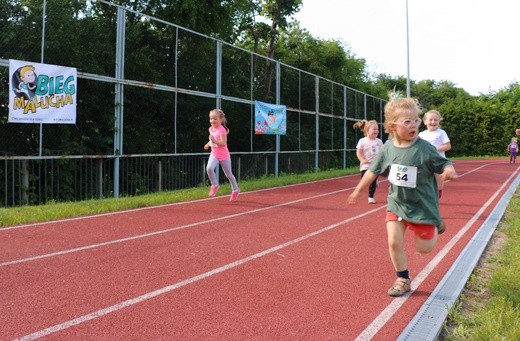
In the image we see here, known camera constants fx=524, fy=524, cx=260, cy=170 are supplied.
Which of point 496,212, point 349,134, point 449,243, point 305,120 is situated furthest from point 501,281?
point 349,134

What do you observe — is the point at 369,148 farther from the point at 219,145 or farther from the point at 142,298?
the point at 142,298

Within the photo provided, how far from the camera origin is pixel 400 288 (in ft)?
15.4

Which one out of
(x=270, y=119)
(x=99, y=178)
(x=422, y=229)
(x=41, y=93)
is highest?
(x=270, y=119)

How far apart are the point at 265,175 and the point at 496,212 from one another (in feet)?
31.8

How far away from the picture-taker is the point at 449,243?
708 centimetres

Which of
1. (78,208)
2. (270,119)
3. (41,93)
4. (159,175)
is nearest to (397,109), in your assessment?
(78,208)

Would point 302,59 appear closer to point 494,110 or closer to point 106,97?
point 494,110

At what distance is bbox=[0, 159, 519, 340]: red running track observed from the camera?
3.85 metres

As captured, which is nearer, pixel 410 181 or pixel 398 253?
pixel 410 181

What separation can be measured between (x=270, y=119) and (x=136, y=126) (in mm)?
6113

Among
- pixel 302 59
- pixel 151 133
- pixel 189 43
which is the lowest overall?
pixel 151 133

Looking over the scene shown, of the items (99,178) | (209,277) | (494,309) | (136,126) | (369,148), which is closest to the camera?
(494,309)

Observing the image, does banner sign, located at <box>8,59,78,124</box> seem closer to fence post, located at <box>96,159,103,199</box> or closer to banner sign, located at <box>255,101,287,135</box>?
fence post, located at <box>96,159,103,199</box>

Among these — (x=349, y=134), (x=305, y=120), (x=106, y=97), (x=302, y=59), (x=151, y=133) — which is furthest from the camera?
(x=302, y=59)
